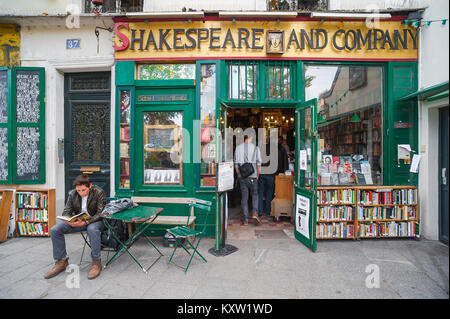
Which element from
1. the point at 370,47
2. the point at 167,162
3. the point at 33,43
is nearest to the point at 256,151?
the point at 167,162

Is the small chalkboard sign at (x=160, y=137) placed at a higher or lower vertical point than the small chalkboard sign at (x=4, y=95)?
lower

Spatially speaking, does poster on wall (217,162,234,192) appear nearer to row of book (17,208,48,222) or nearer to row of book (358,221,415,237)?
row of book (358,221,415,237)

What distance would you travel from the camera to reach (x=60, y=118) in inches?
226

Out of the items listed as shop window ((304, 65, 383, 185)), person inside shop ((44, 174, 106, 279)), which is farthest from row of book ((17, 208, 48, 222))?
shop window ((304, 65, 383, 185))

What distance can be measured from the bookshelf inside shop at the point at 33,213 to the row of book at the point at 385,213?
642 centimetres

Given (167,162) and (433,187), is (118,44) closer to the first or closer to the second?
(167,162)

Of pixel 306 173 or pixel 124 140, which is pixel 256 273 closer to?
pixel 306 173

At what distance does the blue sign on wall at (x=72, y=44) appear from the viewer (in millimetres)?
5566

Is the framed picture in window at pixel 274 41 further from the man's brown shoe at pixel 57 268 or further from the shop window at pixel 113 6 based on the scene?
the man's brown shoe at pixel 57 268

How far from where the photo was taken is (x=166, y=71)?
5445 mm

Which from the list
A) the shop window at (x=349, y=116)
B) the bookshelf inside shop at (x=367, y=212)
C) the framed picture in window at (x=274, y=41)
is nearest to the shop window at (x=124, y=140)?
the framed picture in window at (x=274, y=41)

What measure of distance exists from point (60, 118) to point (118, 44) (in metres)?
2.14

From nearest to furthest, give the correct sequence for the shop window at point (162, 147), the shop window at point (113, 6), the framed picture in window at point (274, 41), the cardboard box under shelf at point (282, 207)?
the framed picture in window at point (274, 41)
the shop window at point (162, 147)
the shop window at point (113, 6)
the cardboard box under shelf at point (282, 207)

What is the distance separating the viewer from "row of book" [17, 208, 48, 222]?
17.7 feet
